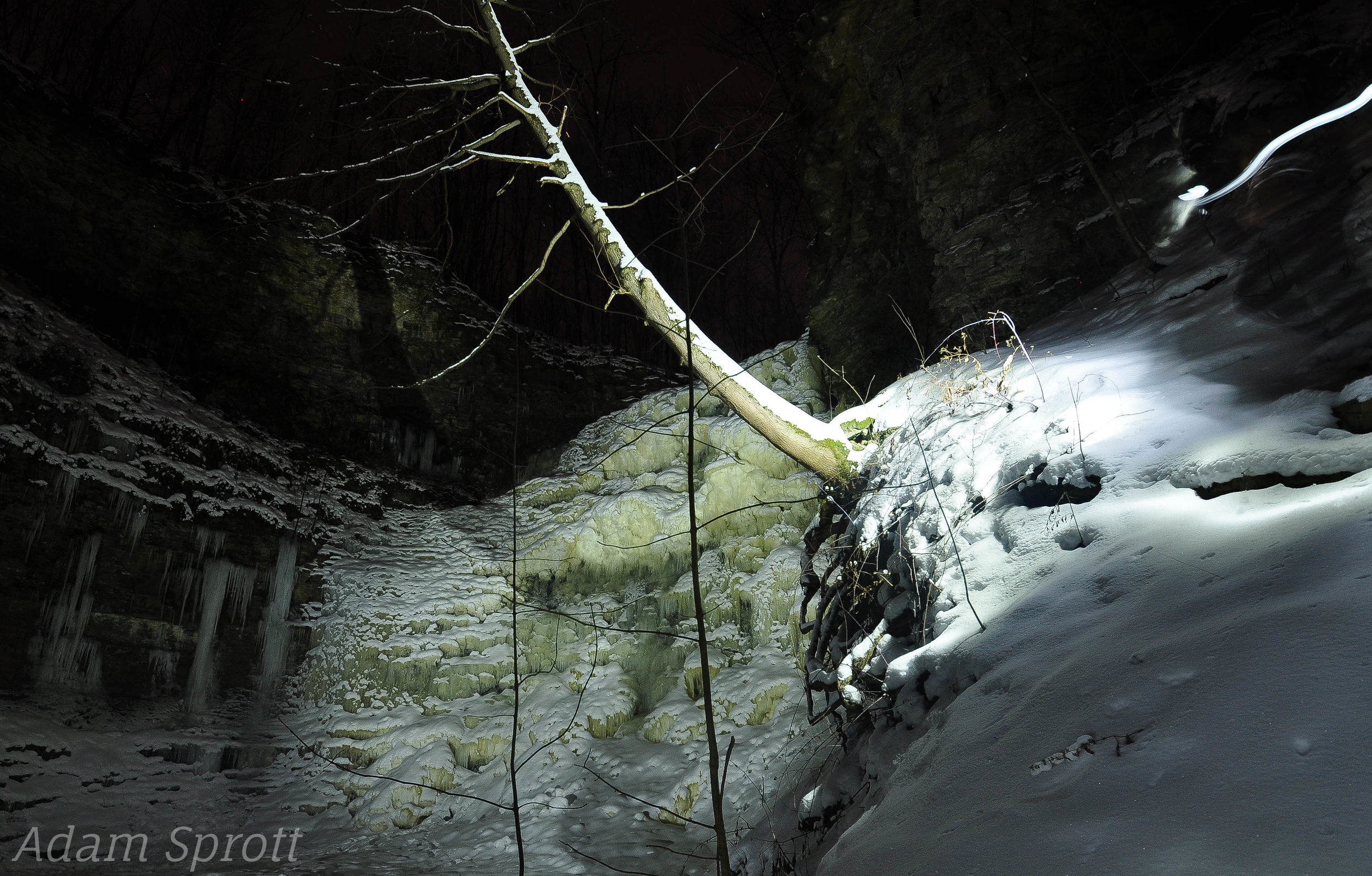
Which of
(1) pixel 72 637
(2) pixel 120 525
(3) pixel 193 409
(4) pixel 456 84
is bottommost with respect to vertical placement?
(1) pixel 72 637

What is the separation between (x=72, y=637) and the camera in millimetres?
8281

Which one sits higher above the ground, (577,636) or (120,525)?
(120,525)

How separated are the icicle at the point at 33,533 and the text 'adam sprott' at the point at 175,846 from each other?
323 centimetres

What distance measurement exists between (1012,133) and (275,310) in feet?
38.5

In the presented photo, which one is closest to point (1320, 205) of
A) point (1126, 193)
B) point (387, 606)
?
point (1126, 193)

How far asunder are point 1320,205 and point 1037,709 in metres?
4.20

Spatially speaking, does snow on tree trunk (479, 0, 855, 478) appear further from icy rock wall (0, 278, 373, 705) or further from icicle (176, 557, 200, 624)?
icicle (176, 557, 200, 624)

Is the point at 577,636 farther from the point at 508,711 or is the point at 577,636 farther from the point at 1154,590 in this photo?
the point at 1154,590

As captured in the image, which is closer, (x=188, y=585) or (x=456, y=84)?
(x=456, y=84)

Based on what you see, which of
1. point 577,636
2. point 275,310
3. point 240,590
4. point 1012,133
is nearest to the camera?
point 1012,133

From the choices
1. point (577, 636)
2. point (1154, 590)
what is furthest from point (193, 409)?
point (1154, 590)

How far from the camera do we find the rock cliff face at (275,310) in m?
10.0

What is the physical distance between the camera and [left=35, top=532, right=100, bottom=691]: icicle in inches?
317

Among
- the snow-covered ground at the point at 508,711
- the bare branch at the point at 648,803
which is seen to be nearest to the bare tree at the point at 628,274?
the snow-covered ground at the point at 508,711
